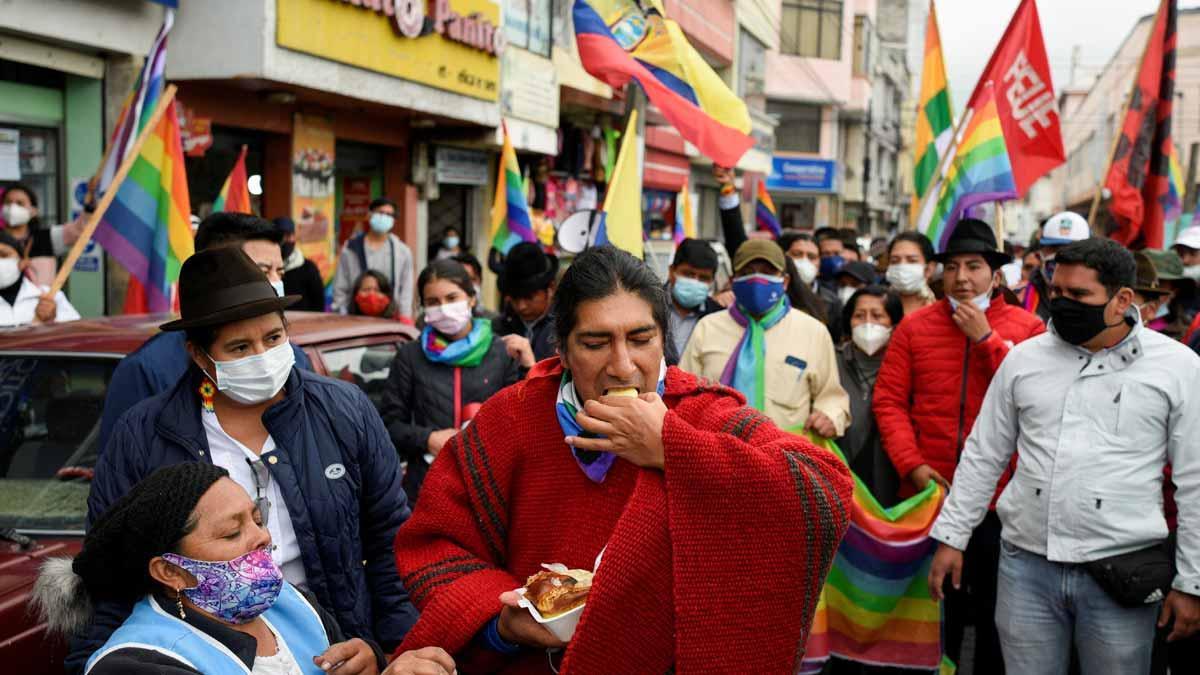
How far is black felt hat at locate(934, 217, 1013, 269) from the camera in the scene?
513cm

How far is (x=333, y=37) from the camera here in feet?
38.1

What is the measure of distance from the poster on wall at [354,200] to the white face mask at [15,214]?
795cm

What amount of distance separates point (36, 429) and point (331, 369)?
48.2 inches

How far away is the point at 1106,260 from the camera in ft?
12.8

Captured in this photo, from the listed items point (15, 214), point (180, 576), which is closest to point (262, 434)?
point (180, 576)

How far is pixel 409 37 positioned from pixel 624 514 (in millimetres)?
11766

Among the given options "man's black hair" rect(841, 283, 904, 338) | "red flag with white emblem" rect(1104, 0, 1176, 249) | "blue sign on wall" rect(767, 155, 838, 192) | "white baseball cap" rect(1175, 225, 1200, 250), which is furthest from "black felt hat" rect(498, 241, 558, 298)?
"blue sign on wall" rect(767, 155, 838, 192)

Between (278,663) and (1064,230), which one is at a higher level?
(1064,230)

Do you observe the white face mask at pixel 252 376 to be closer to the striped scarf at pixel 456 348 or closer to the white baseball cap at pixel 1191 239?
the striped scarf at pixel 456 348

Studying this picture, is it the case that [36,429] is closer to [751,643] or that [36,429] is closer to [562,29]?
[751,643]

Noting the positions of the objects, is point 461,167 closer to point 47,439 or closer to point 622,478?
point 47,439

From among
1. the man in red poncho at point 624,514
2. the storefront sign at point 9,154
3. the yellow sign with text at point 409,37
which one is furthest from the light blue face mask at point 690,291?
the yellow sign with text at point 409,37

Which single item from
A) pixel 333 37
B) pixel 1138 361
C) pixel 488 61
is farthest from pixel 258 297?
pixel 488 61

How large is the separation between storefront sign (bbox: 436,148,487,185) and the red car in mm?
11622
